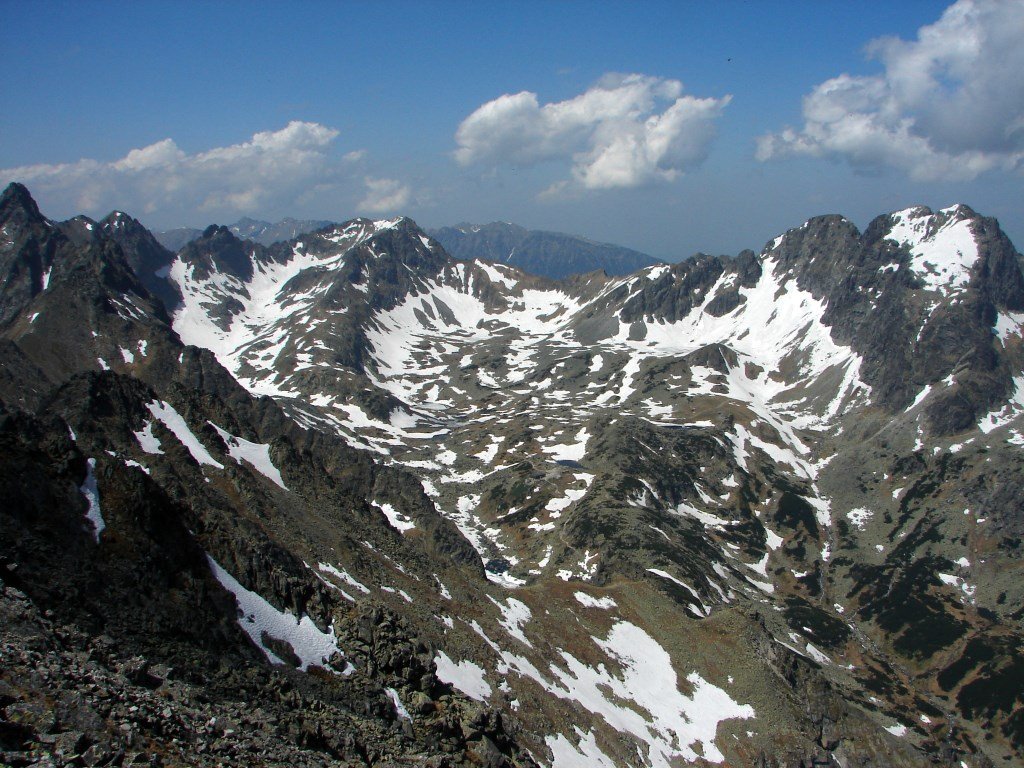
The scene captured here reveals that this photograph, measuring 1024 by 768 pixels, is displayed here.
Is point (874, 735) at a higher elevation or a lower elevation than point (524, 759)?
lower

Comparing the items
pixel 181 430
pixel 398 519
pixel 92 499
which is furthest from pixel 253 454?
pixel 398 519

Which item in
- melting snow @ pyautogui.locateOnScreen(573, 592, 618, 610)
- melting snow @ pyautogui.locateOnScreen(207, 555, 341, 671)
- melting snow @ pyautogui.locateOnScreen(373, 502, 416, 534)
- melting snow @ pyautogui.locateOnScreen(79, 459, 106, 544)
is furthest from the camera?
melting snow @ pyautogui.locateOnScreen(373, 502, 416, 534)

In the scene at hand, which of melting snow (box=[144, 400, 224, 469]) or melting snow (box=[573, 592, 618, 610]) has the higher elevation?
melting snow (box=[144, 400, 224, 469])

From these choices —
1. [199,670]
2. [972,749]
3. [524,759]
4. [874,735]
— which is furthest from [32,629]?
[972,749]

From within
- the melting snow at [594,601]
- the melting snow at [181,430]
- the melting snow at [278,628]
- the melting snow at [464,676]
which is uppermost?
the melting snow at [181,430]

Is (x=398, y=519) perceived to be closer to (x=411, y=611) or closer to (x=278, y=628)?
(x=411, y=611)

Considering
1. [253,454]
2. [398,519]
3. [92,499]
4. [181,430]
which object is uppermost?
[92,499]

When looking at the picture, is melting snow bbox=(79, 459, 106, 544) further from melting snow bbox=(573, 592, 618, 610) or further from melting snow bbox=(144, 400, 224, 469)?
melting snow bbox=(573, 592, 618, 610)

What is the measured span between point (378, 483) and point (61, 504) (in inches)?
4146

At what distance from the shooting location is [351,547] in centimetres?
6306

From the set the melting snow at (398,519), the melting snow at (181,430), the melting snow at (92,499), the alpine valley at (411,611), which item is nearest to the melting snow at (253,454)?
the alpine valley at (411,611)

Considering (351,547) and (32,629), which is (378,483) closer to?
(351,547)

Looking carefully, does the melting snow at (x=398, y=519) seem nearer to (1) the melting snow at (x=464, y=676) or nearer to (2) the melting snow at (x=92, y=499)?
(1) the melting snow at (x=464, y=676)

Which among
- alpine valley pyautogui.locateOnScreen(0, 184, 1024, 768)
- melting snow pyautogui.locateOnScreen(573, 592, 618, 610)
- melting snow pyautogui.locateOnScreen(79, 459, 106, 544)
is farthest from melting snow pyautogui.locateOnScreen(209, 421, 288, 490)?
melting snow pyautogui.locateOnScreen(573, 592, 618, 610)
